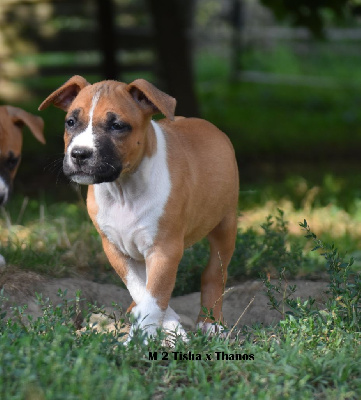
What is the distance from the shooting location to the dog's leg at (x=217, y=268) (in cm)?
490

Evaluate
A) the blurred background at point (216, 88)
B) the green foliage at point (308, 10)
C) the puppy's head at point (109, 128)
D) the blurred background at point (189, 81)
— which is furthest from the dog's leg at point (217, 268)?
the green foliage at point (308, 10)

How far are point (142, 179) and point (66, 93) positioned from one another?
27.2 inches

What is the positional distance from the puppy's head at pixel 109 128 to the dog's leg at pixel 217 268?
0.95 m

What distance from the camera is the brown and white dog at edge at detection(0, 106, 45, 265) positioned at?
18.2ft

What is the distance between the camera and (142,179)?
14.1ft

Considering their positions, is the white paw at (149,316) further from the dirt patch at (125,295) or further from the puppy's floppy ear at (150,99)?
the puppy's floppy ear at (150,99)

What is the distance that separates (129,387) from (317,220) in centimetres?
427

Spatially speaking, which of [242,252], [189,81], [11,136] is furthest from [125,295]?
[189,81]

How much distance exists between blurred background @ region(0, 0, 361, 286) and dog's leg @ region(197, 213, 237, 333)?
0.68 metres

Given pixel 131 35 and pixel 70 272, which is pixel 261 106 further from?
pixel 70 272

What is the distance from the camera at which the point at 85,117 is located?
407cm

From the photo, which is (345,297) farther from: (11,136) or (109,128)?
(11,136)

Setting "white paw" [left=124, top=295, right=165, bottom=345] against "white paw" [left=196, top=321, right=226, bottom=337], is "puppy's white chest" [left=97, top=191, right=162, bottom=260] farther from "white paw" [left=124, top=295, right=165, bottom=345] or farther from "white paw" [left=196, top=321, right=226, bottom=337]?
"white paw" [left=196, top=321, right=226, bottom=337]

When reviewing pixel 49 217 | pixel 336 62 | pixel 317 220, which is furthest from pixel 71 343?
pixel 336 62
